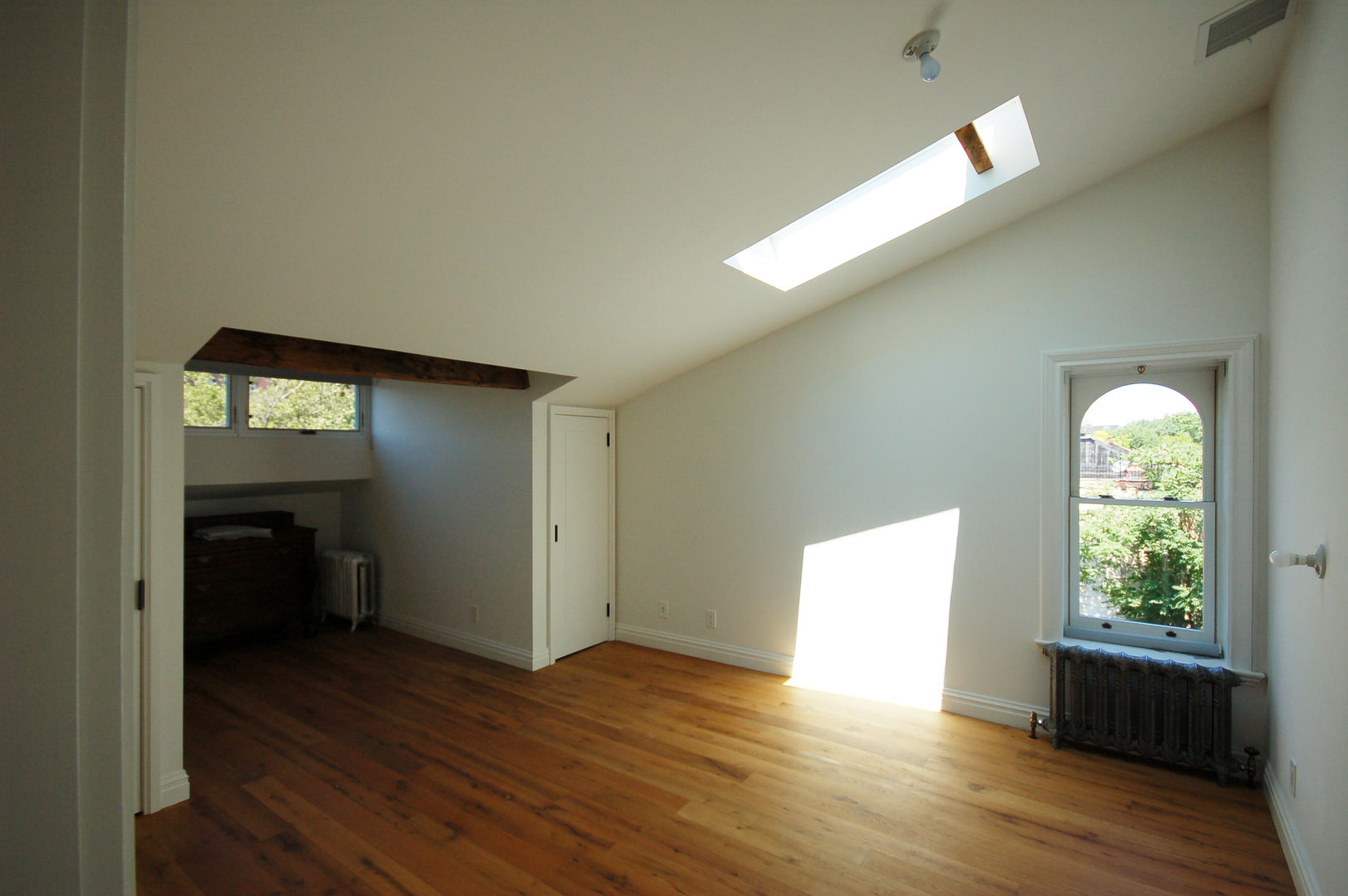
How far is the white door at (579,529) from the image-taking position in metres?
4.52

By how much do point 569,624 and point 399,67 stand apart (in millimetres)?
3843

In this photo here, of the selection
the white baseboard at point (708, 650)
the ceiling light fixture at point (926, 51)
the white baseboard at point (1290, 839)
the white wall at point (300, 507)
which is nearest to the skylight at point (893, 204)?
the ceiling light fixture at point (926, 51)

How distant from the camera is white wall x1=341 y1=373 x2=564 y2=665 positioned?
446 cm

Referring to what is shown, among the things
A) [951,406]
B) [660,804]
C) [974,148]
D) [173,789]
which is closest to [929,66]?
[974,148]

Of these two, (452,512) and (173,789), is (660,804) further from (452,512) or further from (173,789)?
(452,512)

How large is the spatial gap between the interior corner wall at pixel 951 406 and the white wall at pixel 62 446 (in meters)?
3.49

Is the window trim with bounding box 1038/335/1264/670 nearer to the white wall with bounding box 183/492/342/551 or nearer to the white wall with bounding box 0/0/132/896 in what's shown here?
the white wall with bounding box 0/0/132/896

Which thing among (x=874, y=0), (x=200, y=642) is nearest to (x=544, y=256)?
(x=874, y=0)

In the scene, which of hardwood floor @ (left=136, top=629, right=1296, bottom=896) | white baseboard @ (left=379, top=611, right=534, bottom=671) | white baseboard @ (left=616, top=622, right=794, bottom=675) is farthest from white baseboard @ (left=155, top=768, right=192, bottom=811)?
white baseboard @ (left=616, top=622, right=794, bottom=675)

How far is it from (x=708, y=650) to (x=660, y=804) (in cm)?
186

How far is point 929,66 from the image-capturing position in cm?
192

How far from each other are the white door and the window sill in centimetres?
299

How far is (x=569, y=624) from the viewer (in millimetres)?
4684

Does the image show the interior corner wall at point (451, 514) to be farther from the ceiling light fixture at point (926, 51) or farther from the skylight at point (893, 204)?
the ceiling light fixture at point (926, 51)
